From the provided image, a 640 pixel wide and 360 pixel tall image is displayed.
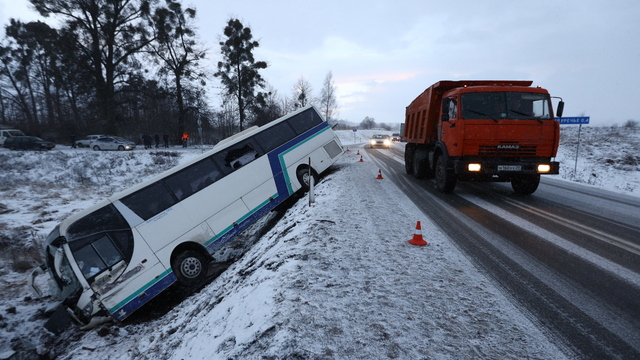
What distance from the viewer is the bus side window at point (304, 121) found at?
969 cm

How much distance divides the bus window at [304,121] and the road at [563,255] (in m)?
4.53

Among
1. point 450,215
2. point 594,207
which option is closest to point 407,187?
point 450,215

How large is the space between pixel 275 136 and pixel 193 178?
3059 mm

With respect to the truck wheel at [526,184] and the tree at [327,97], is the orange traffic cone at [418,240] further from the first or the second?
the tree at [327,97]

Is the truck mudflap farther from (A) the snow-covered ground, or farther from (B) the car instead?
(B) the car

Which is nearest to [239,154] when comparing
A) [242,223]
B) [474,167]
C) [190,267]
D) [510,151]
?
[242,223]

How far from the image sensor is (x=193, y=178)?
21.9 ft

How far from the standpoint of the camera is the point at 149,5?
2683 cm

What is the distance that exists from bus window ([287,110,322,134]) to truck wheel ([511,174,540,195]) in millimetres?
6798

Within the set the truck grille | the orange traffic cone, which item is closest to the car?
the truck grille

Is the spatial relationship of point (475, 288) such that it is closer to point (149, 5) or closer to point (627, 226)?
point (627, 226)

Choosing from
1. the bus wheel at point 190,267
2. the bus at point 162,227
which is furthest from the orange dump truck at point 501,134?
the bus wheel at point 190,267

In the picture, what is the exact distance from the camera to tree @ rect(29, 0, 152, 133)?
81.2ft

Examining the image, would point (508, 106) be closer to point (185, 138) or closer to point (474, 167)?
point (474, 167)
